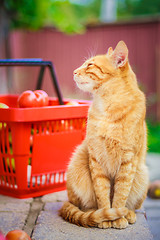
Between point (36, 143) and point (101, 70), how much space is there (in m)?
0.64

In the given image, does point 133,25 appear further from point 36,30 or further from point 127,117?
point 127,117

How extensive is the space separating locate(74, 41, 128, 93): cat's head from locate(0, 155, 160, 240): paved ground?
0.75 meters

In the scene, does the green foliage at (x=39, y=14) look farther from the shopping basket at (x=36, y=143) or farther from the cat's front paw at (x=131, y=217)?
the cat's front paw at (x=131, y=217)

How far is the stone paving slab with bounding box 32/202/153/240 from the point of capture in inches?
62.7

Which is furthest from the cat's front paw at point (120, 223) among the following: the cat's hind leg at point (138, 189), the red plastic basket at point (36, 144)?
the red plastic basket at point (36, 144)

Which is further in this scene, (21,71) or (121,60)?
(21,71)

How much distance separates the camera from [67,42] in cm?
758

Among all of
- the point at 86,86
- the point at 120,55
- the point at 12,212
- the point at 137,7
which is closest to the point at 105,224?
the point at 12,212

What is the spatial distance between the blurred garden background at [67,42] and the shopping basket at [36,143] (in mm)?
3609

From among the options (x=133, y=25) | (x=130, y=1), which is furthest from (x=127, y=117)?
(x=130, y=1)

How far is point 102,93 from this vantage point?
1.71 meters

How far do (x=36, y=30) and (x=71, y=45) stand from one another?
98 cm

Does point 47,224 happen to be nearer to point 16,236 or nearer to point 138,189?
point 16,236

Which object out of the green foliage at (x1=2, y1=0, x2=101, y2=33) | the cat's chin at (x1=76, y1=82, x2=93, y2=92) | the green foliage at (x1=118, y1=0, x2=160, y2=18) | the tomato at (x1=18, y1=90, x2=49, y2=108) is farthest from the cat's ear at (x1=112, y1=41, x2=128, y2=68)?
the green foliage at (x1=118, y1=0, x2=160, y2=18)
